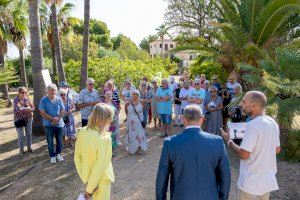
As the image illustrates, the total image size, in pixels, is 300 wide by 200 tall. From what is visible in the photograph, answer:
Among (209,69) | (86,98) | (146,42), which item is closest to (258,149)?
(86,98)

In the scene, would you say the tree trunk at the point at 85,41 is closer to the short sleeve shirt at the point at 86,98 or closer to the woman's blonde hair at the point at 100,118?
the short sleeve shirt at the point at 86,98

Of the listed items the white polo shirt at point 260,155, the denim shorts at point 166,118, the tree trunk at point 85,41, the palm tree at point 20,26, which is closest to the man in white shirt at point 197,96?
the denim shorts at point 166,118

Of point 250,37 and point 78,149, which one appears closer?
point 78,149

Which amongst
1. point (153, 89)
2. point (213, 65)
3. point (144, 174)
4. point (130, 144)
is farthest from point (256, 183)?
point (213, 65)

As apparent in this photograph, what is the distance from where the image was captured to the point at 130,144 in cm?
854

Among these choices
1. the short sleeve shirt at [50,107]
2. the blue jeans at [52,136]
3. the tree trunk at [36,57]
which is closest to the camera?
the short sleeve shirt at [50,107]

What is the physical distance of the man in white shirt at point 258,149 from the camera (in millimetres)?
3705

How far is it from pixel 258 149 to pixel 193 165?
90 centimetres

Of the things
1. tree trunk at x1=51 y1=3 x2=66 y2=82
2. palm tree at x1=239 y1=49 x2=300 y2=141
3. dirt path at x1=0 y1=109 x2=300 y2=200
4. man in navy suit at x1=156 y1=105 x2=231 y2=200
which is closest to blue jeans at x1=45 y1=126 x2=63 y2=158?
dirt path at x1=0 y1=109 x2=300 y2=200

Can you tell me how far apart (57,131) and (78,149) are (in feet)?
13.1

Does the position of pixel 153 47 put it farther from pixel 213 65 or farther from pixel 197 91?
pixel 197 91

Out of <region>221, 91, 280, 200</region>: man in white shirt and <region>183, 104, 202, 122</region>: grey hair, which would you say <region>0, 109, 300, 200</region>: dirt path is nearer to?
<region>221, 91, 280, 200</region>: man in white shirt

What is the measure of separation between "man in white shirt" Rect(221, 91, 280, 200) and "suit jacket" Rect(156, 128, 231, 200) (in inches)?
19.6

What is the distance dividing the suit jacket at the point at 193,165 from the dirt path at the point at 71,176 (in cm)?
279
